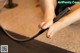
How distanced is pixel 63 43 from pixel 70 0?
0.30 metres

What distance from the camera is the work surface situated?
0.77 meters

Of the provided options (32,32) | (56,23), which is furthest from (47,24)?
(32,32)

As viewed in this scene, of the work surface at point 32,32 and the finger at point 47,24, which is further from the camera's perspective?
the work surface at point 32,32

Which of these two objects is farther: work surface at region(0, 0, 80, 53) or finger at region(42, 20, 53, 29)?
work surface at region(0, 0, 80, 53)

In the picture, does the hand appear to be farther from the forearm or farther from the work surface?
the work surface

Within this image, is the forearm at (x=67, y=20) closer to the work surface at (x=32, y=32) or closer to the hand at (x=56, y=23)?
the hand at (x=56, y=23)

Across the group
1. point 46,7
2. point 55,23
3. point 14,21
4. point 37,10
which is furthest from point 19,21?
point 55,23

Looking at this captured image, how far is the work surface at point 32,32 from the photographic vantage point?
765 mm

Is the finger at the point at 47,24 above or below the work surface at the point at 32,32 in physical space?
above

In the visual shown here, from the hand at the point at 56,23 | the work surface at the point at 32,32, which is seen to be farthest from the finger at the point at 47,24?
the work surface at the point at 32,32

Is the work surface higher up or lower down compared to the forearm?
lower down

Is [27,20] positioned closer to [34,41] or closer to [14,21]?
[14,21]

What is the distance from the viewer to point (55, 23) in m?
0.52

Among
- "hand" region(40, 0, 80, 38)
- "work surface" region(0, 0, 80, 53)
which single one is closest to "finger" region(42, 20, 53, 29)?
"hand" region(40, 0, 80, 38)
